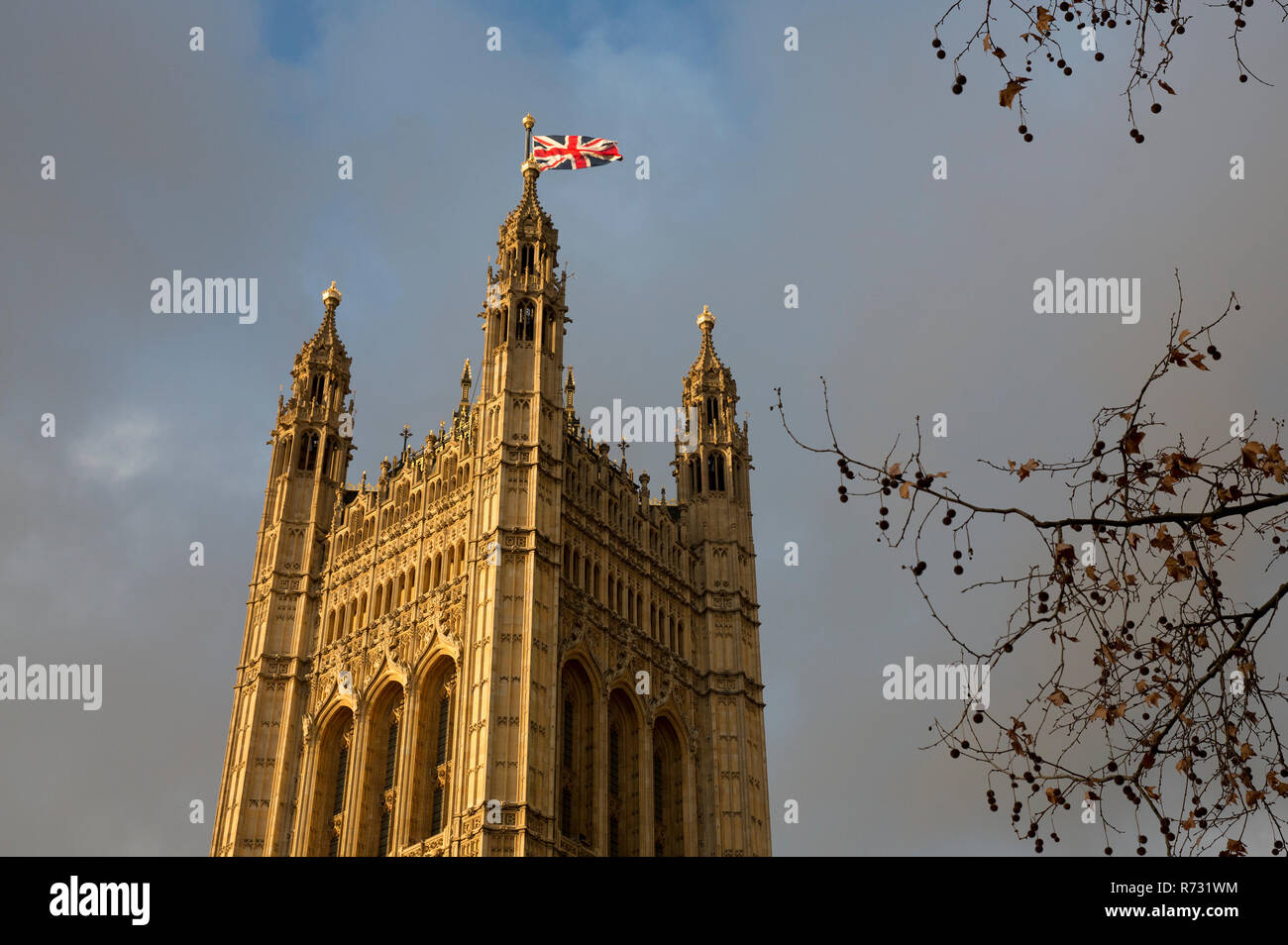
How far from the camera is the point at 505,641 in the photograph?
51219mm

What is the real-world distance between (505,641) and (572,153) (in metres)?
23.7

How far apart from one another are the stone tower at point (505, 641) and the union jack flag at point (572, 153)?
83.6 inches

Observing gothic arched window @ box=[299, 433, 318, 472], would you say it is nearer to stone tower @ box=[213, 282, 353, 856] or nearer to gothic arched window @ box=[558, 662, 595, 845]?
stone tower @ box=[213, 282, 353, 856]

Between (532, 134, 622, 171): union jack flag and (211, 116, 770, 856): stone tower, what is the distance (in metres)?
2.12

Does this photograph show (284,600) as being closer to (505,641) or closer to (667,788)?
(505,641)

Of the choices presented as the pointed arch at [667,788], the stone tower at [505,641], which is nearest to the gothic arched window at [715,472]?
the stone tower at [505,641]

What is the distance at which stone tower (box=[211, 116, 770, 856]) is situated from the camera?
51281mm

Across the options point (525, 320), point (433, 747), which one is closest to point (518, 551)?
point (433, 747)

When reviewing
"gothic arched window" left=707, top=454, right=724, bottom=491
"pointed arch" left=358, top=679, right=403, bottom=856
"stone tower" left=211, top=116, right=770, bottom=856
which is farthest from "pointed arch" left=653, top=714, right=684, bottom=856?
"gothic arched window" left=707, top=454, right=724, bottom=491

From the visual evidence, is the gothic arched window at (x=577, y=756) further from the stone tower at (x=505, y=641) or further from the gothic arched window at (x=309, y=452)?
the gothic arched window at (x=309, y=452)

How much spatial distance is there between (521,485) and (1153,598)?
4265 cm
